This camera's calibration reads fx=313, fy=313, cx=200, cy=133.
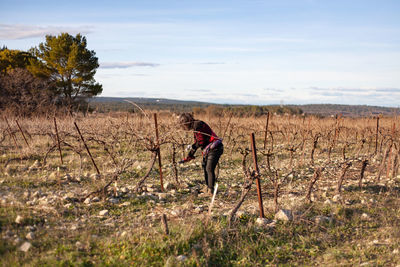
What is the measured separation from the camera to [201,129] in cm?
543

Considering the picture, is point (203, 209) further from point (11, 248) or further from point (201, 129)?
point (11, 248)

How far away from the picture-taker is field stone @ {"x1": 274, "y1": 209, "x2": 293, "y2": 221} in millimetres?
4462

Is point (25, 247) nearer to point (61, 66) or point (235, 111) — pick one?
point (235, 111)

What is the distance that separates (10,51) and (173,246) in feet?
91.5

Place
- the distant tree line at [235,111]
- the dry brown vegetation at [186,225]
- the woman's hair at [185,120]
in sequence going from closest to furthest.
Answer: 1. the dry brown vegetation at [186,225]
2. the woman's hair at [185,120]
3. the distant tree line at [235,111]

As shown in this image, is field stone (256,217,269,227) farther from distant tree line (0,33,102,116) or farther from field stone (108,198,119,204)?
distant tree line (0,33,102,116)

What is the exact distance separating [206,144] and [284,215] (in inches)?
72.7

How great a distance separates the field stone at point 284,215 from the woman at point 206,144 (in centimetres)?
142

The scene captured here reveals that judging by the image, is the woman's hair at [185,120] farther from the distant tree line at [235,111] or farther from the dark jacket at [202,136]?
the distant tree line at [235,111]

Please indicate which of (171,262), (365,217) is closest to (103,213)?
(171,262)

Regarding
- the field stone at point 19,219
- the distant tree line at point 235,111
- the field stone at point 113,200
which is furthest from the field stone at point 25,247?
the distant tree line at point 235,111

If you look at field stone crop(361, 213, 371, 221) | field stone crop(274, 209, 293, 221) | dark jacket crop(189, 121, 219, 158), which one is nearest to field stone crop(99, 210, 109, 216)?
dark jacket crop(189, 121, 219, 158)

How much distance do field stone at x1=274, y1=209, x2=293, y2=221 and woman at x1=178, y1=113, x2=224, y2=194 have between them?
4.66 ft

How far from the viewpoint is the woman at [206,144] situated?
5.32 meters
